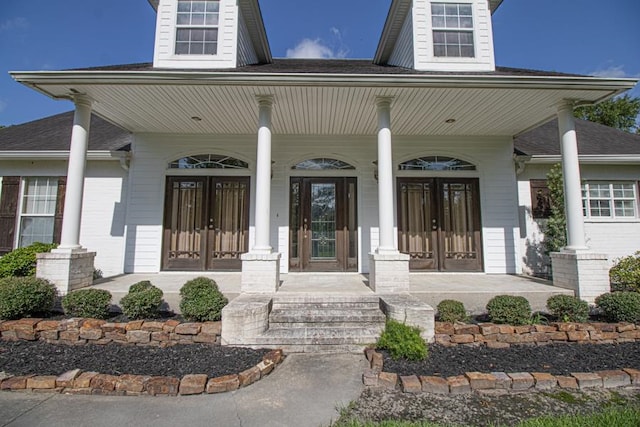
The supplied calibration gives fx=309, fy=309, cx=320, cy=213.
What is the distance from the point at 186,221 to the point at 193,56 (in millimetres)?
3336

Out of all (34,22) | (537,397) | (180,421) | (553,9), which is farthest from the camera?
(553,9)

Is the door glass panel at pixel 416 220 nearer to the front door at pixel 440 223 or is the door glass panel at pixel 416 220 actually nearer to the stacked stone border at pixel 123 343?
the front door at pixel 440 223

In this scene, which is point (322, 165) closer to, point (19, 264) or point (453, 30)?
point (453, 30)

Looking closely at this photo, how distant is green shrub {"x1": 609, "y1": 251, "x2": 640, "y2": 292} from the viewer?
16.0 feet

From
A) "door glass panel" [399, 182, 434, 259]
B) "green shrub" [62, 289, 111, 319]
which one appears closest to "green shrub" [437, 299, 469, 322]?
"door glass panel" [399, 182, 434, 259]

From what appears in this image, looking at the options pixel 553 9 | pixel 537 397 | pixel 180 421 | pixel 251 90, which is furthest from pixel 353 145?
pixel 553 9

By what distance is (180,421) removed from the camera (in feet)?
7.13

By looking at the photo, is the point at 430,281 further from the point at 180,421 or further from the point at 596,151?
the point at 596,151

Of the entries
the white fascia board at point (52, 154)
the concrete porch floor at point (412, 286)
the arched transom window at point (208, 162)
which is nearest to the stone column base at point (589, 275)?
the concrete porch floor at point (412, 286)

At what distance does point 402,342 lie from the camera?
10.5 ft

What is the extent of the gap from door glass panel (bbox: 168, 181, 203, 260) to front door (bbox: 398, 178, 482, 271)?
4.46 metres

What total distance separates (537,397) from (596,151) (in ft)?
23.5

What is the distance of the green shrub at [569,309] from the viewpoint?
151 inches

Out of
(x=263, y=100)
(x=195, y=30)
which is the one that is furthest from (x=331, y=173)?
(x=195, y=30)
